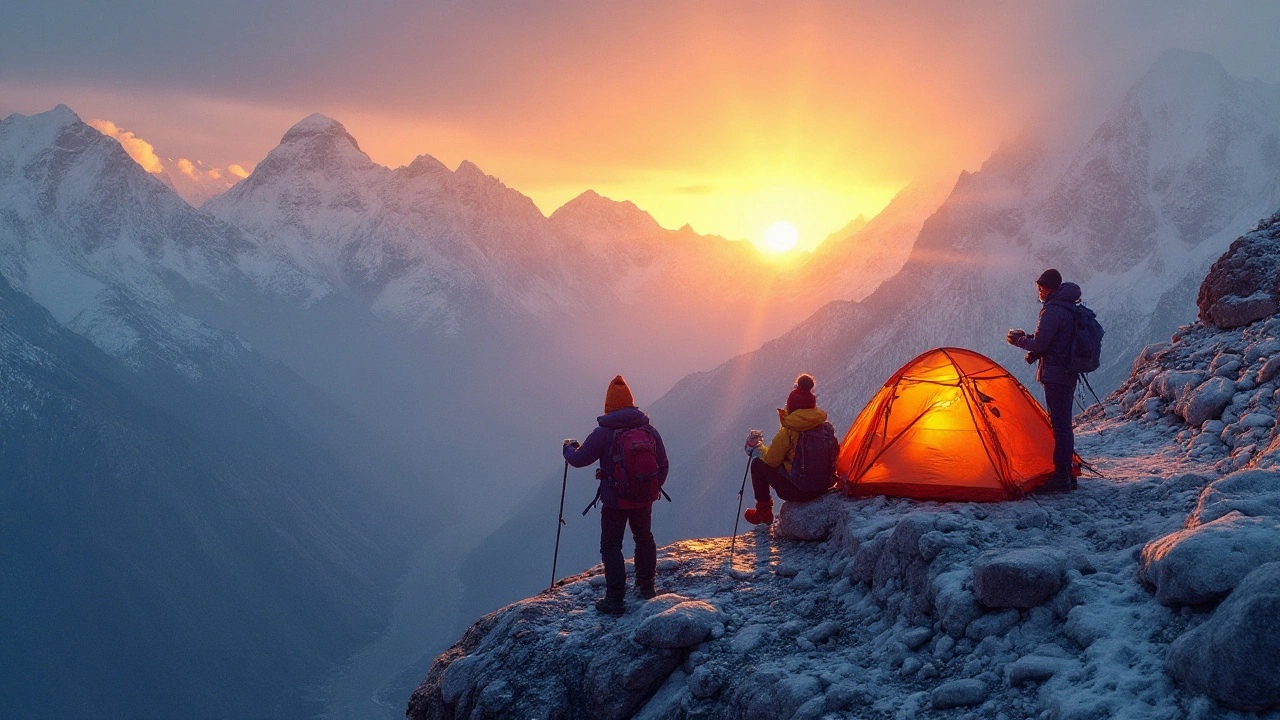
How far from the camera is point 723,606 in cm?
1201

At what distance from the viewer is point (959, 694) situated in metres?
8.23

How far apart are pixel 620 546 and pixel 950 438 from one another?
18.9 ft

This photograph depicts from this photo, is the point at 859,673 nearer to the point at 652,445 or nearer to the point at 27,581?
the point at 652,445

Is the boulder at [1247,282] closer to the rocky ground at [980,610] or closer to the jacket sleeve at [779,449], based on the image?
the rocky ground at [980,610]

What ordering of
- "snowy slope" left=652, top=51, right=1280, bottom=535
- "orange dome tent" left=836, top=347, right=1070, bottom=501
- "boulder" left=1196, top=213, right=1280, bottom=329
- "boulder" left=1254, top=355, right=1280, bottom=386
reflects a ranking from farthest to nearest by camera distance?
"snowy slope" left=652, top=51, right=1280, bottom=535 < "boulder" left=1196, top=213, right=1280, bottom=329 < "boulder" left=1254, top=355, right=1280, bottom=386 < "orange dome tent" left=836, top=347, right=1070, bottom=501

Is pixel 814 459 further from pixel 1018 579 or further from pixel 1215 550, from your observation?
pixel 1215 550

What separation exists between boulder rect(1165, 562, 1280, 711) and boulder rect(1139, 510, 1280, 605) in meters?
0.44

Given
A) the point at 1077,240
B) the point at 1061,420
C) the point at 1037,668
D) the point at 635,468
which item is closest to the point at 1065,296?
the point at 1061,420

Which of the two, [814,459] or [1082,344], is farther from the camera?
[814,459]

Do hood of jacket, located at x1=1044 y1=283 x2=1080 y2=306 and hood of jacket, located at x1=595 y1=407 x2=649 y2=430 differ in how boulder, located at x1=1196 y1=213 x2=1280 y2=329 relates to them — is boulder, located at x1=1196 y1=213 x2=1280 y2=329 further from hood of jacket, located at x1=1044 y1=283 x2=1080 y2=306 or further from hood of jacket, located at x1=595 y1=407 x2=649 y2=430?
hood of jacket, located at x1=595 y1=407 x2=649 y2=430

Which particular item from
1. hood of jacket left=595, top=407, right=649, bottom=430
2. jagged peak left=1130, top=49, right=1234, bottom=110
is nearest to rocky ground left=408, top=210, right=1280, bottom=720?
hood of jacket left=595, top=407, right=649, bottom=430

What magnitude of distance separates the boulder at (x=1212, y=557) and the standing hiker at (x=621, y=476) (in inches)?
249

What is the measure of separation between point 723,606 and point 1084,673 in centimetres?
521

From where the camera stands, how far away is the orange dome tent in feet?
42.4
